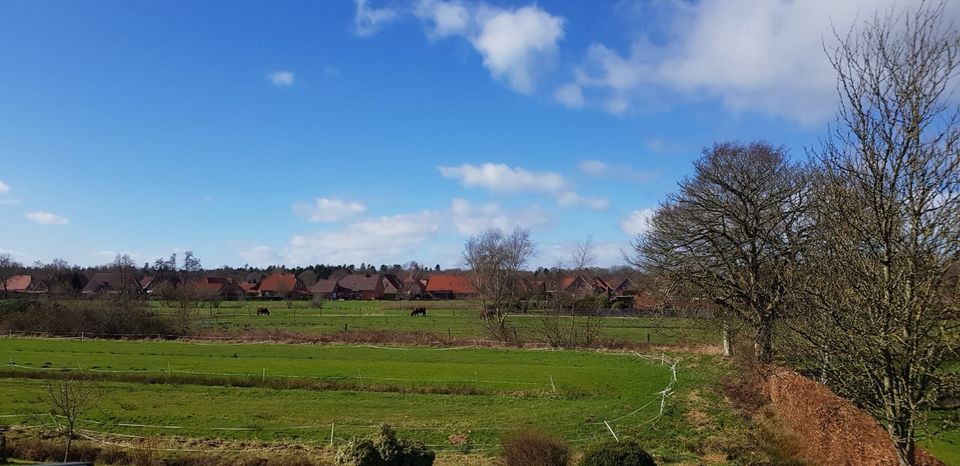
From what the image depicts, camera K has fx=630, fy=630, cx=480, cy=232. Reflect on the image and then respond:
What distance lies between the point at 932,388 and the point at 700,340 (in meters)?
35.9

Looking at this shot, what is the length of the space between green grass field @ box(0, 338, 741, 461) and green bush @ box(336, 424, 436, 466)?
6.51m

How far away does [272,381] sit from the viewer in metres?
29.0

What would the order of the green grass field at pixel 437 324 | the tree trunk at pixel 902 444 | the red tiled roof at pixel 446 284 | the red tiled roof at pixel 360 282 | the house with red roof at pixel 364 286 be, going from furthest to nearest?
the red tiled roof at pixel 360 282
the house with red roof at pixel 364 286
the red tiled roof at pixel 446 284
the green grass field at pixel 437 324
the tree trunk at pixel 902 444

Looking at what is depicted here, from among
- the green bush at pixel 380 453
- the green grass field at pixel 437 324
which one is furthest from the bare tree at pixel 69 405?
the green grass field at pixel 437 324

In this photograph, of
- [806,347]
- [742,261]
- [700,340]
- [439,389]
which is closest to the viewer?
[806,347]

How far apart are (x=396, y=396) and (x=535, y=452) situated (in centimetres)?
1482

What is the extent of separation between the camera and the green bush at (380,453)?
1046cm

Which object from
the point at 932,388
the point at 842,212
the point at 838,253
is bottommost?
the point at 932,388

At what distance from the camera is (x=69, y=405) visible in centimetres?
1866

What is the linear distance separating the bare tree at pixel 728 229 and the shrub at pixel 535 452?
797 inches

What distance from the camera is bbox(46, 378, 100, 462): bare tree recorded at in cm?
1605

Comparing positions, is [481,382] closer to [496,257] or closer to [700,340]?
[700,340]

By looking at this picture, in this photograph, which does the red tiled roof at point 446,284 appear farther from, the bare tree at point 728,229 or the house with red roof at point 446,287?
the bare tree at point 728,229

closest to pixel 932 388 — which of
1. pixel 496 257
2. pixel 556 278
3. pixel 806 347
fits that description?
pixel 806 347
